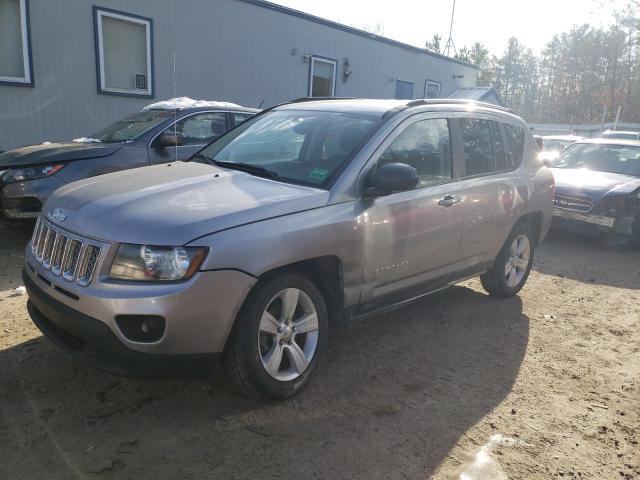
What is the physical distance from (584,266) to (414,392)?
178 inches

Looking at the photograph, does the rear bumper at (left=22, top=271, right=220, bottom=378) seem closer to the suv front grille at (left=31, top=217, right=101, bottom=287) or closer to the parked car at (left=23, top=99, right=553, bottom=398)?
the parked car at (left=23, top=99, right=553, bottom=398)

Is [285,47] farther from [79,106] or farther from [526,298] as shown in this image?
[526,298]

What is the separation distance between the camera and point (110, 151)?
6.07 meters

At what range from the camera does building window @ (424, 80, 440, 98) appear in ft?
63.5

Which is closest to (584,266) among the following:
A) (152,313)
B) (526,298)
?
(526,298)

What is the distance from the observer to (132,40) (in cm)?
1024

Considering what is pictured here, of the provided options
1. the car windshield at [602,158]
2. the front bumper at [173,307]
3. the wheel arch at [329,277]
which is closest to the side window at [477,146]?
the wheel arch at [329,277]

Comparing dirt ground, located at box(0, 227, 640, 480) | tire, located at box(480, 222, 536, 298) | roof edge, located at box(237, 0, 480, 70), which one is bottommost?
dirt ground, located at box(0, 227, 640, 480)

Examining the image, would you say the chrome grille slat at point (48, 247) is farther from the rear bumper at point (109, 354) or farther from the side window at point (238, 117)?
the side window at point (238, 117)

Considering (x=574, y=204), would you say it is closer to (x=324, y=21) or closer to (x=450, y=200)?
(x=450, y=200)

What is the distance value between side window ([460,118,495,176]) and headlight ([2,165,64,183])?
4329 millimetres

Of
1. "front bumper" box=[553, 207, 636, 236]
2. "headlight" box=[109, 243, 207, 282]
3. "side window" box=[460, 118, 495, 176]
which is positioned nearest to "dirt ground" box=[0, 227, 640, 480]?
"headlight" box=[109, 243, 207, 282]

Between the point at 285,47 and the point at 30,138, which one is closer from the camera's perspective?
the point at 30,138

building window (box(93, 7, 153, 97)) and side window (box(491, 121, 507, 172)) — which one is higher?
building window (box(93, 7, 153, 97))
